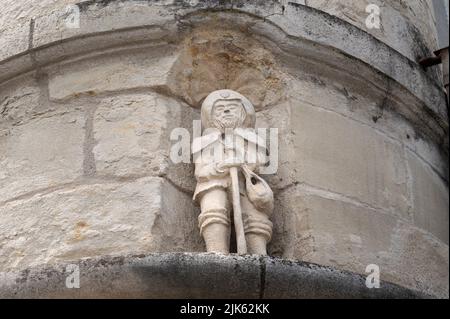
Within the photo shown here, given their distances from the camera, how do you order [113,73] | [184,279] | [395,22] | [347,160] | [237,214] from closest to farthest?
1. [184,279]
2. [237,214]
3. [347,160]
4. [113,73]
5. [395,22]

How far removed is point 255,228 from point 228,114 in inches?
16.8

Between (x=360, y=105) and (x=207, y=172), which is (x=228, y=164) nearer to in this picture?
(x=207, y=172)

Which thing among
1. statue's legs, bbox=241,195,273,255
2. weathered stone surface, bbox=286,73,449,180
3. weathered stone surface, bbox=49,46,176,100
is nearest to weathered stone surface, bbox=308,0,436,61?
weathered stone surface, bbox=286,73,449,180

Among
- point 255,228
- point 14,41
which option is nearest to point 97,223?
point 255,228

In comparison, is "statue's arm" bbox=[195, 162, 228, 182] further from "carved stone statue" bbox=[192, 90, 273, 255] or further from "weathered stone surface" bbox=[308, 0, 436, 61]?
"weathered stone surface" bbox=[308, 0, 436, 61]

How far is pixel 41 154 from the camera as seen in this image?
4277mm

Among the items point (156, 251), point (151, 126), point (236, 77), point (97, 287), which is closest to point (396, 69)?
point (236, 77)

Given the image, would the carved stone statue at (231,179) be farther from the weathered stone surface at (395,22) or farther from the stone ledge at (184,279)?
the weathered stone surface at (395,22)

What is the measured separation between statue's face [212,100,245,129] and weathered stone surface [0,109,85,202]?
0.43m

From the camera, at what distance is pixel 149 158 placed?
4172 mm

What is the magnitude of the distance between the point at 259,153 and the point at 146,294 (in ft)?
2.33

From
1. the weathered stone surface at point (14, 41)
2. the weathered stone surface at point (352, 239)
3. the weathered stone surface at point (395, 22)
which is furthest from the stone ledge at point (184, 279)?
the weathered stone surface at point (395, 22)

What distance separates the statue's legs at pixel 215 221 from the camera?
155 inches
